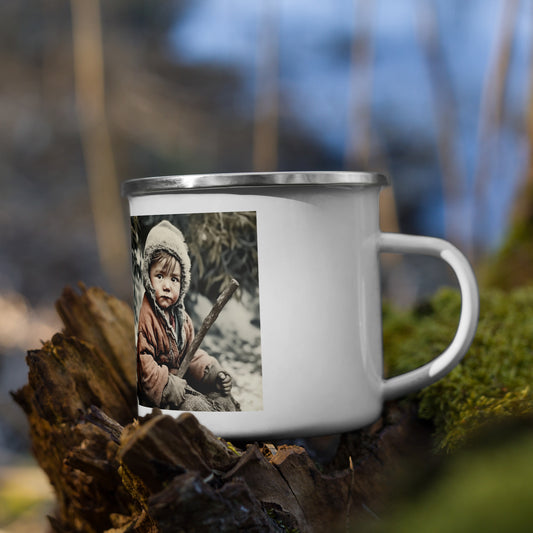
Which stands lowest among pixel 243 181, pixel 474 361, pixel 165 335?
pixel 474 361

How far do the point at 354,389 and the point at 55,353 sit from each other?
15.4 inches

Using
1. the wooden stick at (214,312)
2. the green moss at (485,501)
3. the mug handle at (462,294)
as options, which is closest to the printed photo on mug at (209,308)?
the wooden stick at (214,312)

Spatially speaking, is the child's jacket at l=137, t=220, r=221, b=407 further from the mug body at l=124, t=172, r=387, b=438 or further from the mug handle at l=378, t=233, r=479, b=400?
the mug handle at l=378, t=233, r=479, b=400

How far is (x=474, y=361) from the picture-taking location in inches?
34.9

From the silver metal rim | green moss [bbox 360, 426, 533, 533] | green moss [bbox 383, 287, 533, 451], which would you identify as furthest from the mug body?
green moss [bbox 360, 426, 533, 533]

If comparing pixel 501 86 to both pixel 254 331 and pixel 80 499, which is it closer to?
pixel 254 331

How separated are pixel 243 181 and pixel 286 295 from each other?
5.6 inches

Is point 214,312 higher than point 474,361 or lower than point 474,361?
higher

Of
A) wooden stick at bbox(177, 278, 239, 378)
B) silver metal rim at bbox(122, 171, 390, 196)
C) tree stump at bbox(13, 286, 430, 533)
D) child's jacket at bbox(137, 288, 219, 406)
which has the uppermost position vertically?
silver metal rim at bbox(122, 171, 390, 196)

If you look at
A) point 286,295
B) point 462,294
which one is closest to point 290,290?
point 286,295

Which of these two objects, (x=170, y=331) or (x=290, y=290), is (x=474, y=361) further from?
(x=170, y=331)

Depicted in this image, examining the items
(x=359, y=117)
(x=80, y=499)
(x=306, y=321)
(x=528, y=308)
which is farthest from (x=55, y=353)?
(x=359, y=117)

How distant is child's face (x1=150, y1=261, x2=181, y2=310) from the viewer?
2.22 feet

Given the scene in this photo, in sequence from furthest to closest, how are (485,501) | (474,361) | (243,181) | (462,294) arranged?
(474,361) → (462,294) → (243,181) → (485,501)
